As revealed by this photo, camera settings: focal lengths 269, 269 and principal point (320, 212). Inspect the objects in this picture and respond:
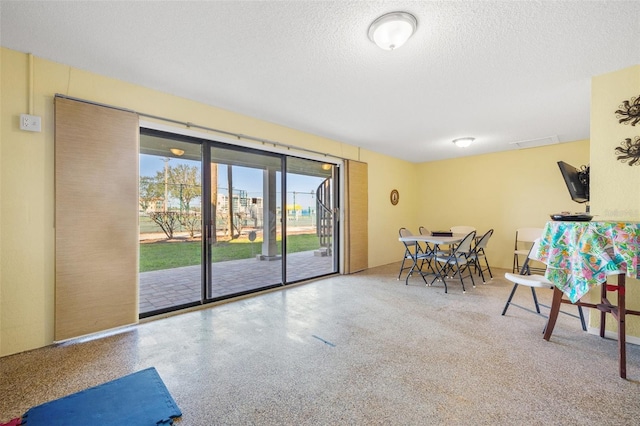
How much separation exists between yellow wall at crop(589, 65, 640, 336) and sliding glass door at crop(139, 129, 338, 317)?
3470 millimetres

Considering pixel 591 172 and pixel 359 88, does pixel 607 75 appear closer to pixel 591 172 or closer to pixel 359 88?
pixel 591 172

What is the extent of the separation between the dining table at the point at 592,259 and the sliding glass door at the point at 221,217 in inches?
125

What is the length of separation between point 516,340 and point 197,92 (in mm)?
3982

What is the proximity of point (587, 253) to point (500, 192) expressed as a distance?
3.99 meters

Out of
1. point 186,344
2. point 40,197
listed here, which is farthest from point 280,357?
point 40,197

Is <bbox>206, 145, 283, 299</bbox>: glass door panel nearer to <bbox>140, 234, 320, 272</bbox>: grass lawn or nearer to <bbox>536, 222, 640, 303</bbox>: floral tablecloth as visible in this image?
<bbox>140, 234, 320, 272</bbox>: grass lawn

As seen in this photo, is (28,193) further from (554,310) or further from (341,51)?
(554,310)

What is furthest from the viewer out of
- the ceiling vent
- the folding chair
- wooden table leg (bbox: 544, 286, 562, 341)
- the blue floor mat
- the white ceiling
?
the folding chair

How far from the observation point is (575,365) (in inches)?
78.7

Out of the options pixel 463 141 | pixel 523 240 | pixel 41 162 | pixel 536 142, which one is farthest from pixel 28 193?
pixel 536 142

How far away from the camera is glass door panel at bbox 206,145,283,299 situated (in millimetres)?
3523

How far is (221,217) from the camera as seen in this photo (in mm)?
3598

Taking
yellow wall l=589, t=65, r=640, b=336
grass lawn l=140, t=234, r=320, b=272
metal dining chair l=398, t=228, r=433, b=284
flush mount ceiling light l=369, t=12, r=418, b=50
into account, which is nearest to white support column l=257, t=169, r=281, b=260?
grass lawn l=140, t=234, r=320, b=272

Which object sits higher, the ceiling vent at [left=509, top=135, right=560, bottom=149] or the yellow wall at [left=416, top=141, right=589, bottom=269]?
the ceiling vent at [left=509, top=135, right=560, bottom=149]
